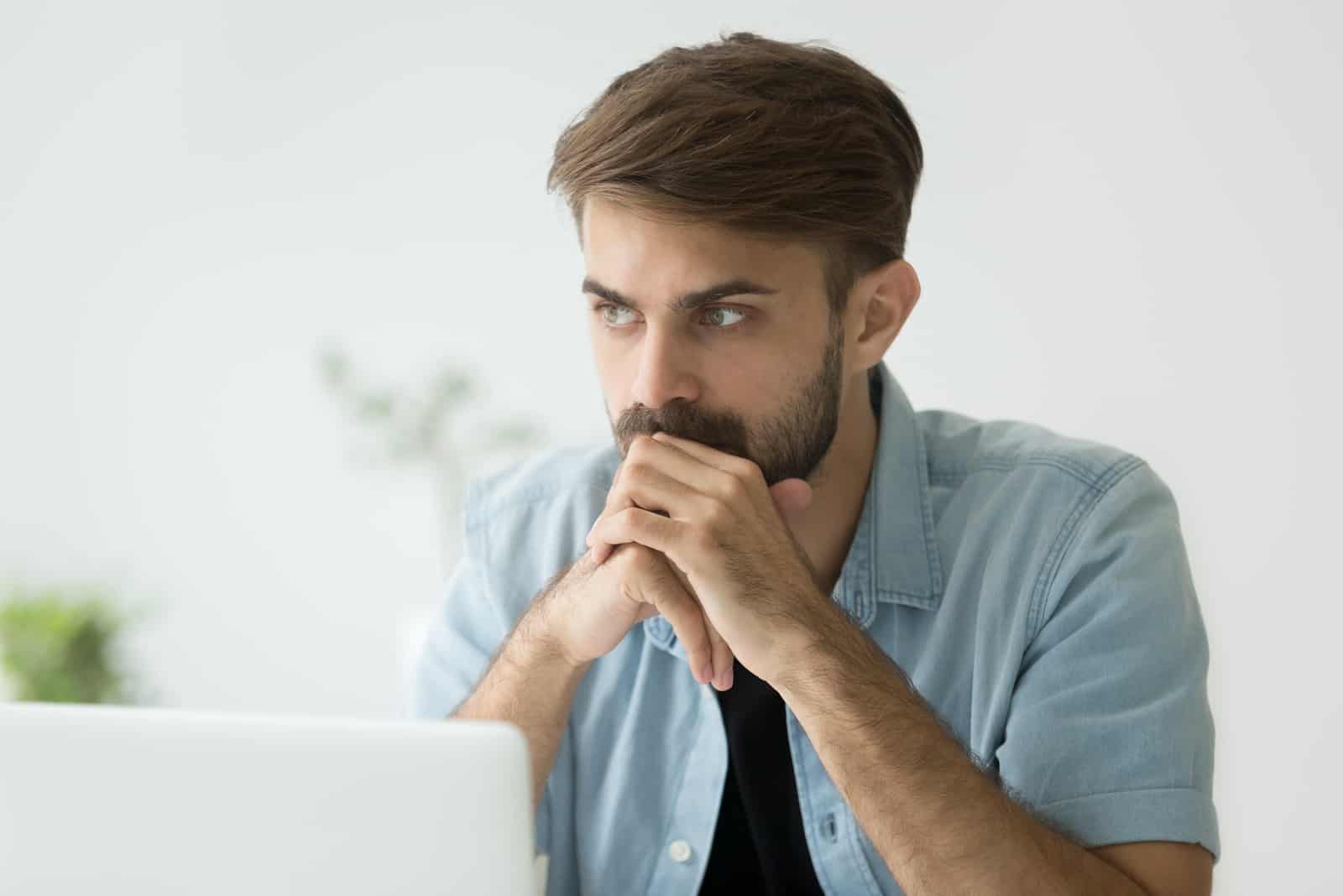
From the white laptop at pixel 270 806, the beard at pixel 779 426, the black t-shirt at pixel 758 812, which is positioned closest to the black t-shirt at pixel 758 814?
the black t-shirt at pixel 758 812

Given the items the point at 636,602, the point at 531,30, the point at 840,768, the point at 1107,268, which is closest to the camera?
the point at 840,768

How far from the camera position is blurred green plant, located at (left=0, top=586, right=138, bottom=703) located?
346cm

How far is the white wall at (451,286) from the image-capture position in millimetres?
2686

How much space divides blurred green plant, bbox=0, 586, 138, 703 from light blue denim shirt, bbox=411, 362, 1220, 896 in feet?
7.18

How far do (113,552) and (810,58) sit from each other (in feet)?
9.93

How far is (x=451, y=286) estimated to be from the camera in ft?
11.9

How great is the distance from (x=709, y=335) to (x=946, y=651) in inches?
19.1

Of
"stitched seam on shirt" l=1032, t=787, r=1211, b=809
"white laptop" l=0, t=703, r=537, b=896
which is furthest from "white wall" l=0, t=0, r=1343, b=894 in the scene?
"white laptop" l=0, t=703, r=537, b=896

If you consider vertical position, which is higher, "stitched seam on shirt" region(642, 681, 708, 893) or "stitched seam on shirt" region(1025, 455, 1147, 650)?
"stitched seam on shirt" region(1025, 455, 1147, 650)

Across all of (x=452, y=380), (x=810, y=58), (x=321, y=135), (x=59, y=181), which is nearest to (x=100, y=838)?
(x=810, y=58)

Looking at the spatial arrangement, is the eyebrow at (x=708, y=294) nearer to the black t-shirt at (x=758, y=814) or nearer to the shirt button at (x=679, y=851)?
the black t-shirt at (x=758, y=814)

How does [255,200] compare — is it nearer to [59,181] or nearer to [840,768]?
[59,181]

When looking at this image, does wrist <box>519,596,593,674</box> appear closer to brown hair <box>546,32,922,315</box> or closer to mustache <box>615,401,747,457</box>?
mustache <box>615,401,747,457</box>

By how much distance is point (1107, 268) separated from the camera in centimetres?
285
